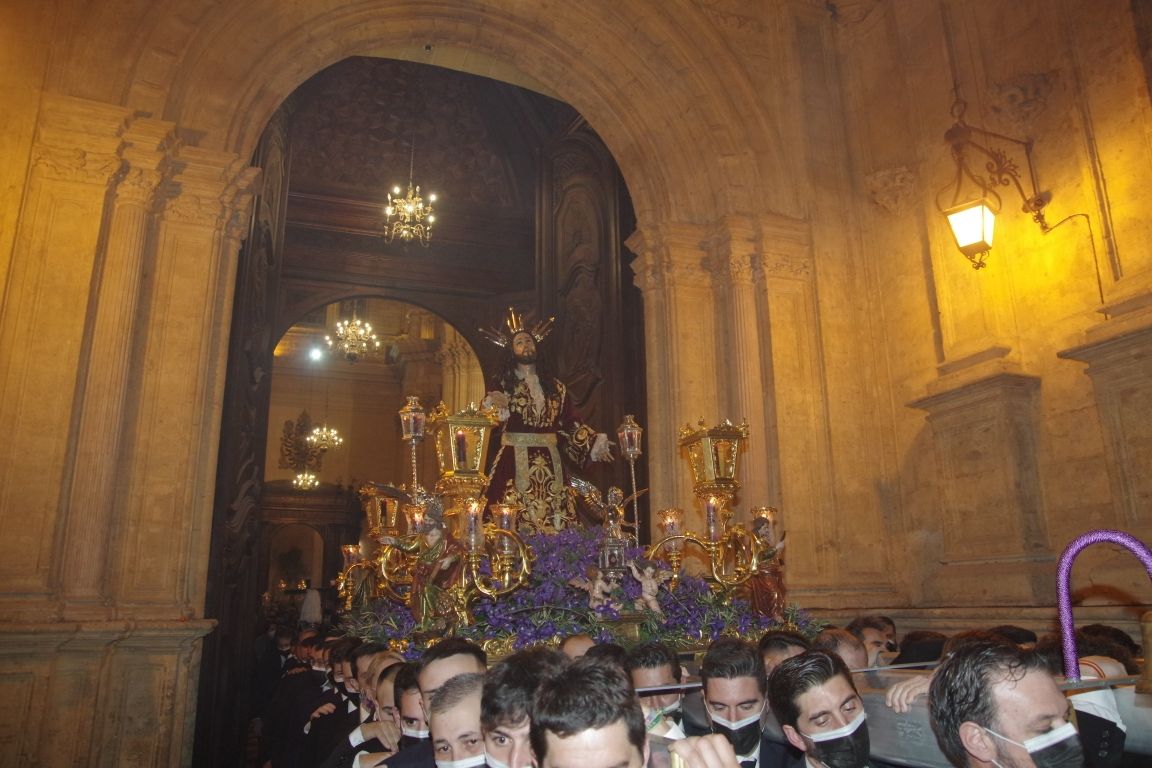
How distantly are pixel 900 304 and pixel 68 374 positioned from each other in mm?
7516

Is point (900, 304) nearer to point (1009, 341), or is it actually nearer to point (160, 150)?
point (1009, 341)

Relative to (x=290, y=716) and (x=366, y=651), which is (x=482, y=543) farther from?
(x=290, y=716)

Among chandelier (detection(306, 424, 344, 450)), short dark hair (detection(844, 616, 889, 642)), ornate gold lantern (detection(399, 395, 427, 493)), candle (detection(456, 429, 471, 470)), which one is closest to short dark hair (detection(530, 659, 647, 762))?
ornate gold lantern (detection(399, 395, 427, 493))

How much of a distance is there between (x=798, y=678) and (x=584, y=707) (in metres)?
0.89

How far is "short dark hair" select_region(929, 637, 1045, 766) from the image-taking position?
6.77ft

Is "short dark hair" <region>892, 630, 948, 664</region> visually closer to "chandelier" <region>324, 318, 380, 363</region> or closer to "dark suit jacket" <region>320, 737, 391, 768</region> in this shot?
"dark suit jacket" <region>320, 737, 391, 768</region>

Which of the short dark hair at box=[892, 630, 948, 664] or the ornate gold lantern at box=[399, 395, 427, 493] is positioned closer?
the short dark hair at box=[892, 630, 948, 664]

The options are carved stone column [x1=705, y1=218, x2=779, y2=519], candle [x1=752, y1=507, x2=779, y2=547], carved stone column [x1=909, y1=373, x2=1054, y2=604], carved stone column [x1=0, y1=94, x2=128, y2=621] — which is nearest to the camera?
carved stone column [x1=0, y1=94, x2=128, y2=621]

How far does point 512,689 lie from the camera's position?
2480mm

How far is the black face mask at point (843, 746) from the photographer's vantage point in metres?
2.54

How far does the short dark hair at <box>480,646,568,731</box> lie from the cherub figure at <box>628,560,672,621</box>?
2880 millimetres

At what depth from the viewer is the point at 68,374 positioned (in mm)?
6492

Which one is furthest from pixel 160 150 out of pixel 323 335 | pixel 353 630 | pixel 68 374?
pixel 323 335

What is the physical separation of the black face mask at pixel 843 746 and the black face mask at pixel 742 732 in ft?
1.97
